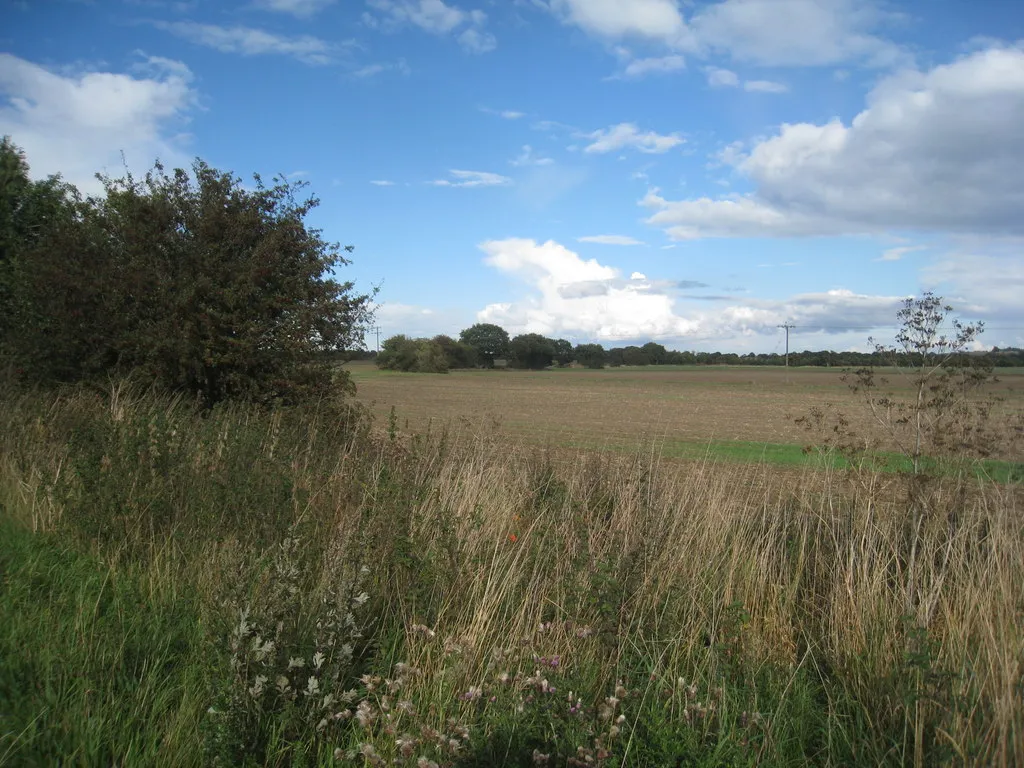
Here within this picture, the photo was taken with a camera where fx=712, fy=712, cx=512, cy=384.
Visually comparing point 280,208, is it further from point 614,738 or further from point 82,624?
point 614,738

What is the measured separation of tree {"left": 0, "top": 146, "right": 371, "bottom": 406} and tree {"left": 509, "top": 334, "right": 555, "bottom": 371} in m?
104

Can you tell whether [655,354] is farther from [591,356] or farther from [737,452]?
[737,452]

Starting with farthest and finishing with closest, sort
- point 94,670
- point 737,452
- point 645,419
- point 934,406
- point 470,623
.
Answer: point 645,419
point 737,452
point 934,406
point 470,623
point 94,670

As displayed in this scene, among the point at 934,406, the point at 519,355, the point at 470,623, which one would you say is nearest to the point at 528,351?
the point at 519,355

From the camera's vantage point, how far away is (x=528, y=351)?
117 metres

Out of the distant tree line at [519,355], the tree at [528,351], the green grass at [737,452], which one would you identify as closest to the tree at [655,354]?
the distant tree line at [519,355]

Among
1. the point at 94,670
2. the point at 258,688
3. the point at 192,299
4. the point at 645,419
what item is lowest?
the point at 645,419

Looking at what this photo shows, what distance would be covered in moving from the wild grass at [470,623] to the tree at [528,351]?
11022 cm

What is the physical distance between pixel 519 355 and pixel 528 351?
5.33 feet

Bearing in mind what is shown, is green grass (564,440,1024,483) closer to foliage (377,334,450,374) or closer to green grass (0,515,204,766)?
green grass (0,515,204,766)

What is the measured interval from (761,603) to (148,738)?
3.82 metres

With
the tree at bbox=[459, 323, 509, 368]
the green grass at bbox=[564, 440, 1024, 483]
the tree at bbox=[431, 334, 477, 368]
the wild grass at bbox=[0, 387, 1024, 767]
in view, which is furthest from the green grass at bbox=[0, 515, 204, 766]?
the tree at bbox=[459, 323, 509, 368]

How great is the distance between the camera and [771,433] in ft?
83.1

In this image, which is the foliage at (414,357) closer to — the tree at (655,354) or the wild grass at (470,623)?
the tree at (655,354)
